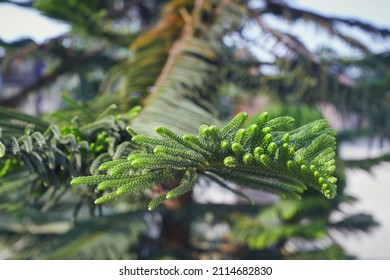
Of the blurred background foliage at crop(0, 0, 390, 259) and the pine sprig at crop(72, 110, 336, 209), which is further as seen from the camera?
the blurred background foliage at crop(0, 0, 390, 259)

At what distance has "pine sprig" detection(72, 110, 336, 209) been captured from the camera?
13.4 inches

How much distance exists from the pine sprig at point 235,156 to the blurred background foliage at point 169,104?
0.27 ft

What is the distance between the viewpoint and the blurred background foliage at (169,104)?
0.53 m

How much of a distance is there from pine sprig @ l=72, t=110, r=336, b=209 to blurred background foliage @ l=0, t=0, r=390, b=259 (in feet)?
0.27

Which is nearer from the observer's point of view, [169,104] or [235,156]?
[235,156]

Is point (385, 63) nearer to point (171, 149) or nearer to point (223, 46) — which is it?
point (223, 46)

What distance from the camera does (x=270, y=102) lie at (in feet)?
3.76

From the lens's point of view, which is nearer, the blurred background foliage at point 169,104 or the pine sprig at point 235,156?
the pine sprig at point 235,156

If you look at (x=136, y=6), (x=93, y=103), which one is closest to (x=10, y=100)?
(x=136, y=6)

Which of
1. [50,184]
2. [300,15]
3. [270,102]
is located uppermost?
[300,15]

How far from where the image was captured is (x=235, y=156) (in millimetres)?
363

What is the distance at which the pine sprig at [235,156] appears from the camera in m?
0.34

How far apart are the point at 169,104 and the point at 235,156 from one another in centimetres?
24
